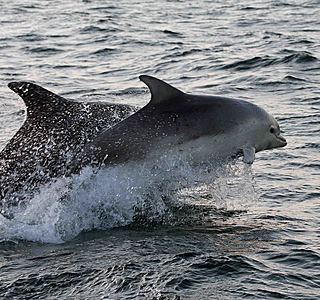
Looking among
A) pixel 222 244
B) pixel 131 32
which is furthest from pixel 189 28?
pixel 222 244

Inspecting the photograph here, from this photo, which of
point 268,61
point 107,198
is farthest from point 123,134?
point 268,61

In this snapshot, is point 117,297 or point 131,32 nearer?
point 117,297

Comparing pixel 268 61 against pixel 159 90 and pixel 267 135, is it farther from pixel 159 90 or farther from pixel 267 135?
pixel 159 90

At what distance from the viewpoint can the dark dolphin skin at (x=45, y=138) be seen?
10914 millimetres

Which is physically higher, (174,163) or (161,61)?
(174,163)

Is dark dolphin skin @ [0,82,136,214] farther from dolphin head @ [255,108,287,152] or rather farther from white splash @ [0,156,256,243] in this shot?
dolphin head @ [255,108,287,152]

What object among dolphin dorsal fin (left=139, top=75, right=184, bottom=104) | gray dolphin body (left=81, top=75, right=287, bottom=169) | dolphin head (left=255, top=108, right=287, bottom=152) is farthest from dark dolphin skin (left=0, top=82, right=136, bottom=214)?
dolphin head (left=255, top=108, right=287, bottom=152)

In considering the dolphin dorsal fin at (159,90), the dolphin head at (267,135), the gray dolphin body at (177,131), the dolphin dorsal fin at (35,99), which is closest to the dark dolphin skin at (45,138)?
the dolphin dorsal fin at (35,99)

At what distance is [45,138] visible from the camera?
11.2m

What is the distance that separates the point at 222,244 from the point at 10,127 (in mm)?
6379

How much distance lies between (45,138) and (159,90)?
1584 millimetres

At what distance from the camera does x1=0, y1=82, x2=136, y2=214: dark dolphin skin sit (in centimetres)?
1091

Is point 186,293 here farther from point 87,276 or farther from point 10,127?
point 10,127

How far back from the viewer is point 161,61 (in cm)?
2152
